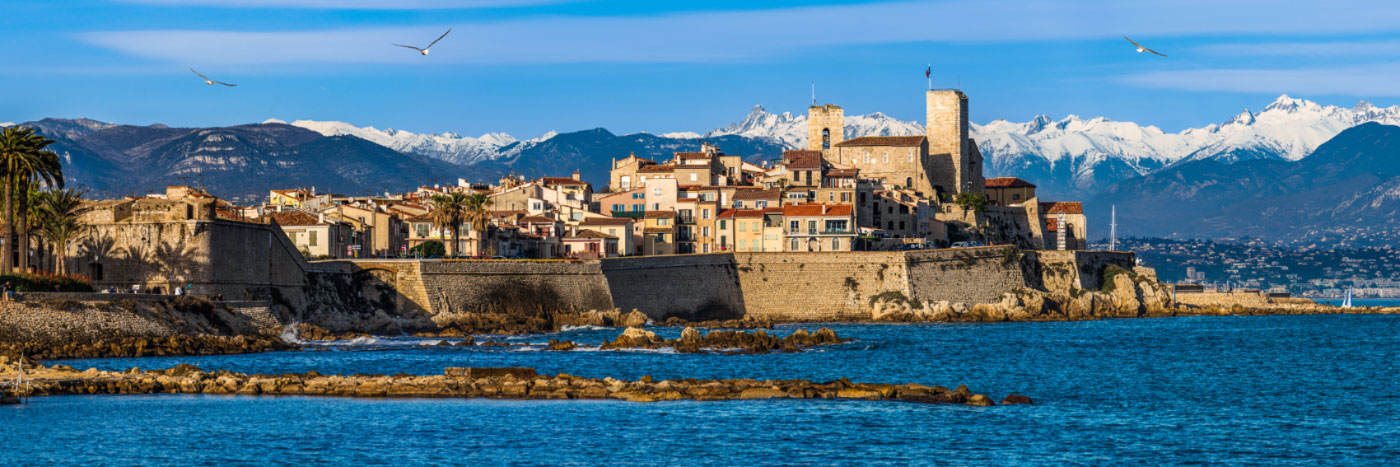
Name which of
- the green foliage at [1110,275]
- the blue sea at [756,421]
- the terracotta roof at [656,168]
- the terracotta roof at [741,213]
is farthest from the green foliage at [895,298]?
the blue sea at [756,421]

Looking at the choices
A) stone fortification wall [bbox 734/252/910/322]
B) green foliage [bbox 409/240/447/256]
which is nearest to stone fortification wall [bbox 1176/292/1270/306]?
stone fortification wall [bbox 734/252/910/322]

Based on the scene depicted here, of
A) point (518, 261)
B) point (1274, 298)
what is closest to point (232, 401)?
point (518, 261)

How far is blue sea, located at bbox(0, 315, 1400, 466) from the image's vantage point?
114 feet

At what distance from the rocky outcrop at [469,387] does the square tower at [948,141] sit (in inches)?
2887

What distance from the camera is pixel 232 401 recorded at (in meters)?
42.1

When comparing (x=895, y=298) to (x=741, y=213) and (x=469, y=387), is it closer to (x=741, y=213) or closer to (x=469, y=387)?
(x=741, y=213)

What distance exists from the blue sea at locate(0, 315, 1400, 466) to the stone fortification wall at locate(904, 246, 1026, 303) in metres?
28.9

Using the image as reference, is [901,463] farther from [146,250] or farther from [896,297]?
[896,297]

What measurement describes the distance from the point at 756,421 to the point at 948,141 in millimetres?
Answer: 80404

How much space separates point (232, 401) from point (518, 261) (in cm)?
3610

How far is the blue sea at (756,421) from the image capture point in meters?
34.7

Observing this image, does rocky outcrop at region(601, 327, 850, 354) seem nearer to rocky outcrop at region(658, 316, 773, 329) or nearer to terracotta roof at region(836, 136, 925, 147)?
rocky outcrop at region(658, 316, 773, 329)

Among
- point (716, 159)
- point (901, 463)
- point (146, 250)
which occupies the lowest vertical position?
point (901, 463)

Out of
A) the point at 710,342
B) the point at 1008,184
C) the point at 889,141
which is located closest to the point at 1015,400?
the point at 710,342
